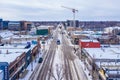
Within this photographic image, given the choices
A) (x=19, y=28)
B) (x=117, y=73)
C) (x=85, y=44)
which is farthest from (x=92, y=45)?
(x=19, y=28)

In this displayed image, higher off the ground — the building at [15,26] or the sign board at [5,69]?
the building at [15,26]

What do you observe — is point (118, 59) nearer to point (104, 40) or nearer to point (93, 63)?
point (93, 63)

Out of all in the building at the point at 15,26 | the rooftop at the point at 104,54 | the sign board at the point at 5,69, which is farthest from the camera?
the building at the point at 15,26

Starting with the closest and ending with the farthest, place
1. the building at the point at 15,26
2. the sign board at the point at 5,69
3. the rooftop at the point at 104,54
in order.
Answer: the sign board at the point at 5,69 → the rooftop at the point at 104,54 → the building at the point at 15,26

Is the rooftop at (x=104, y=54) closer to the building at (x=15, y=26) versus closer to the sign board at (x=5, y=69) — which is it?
the sign board at (x=5, y=69)

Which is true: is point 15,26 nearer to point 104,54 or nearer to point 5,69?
point 104,54

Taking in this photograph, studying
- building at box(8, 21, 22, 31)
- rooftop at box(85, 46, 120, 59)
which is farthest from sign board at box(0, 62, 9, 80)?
building at box(8, 21, 22, 31)

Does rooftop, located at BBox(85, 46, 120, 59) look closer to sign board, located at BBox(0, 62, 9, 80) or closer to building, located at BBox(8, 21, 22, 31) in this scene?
sign board, located at BBox(0, 62, 9, 80)

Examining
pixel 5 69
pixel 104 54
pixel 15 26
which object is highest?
pixel 15 26

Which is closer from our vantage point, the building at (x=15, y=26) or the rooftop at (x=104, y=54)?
the rooftop at (x=104, y=54)

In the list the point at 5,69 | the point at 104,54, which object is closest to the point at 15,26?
the point at 104,54

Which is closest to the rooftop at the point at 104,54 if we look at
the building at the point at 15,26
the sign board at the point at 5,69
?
the sign board at the point at 5,69
